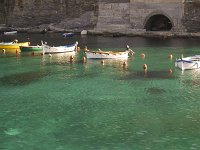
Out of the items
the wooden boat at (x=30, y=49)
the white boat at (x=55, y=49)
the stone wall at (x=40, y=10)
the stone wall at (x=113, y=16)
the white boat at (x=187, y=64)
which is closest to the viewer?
the white boat at (x=187, y=64)

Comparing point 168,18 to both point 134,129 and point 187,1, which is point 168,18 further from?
point 134,129

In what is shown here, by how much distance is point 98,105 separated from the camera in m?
18.6

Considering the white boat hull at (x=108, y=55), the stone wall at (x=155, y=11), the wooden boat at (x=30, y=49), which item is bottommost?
the white boat hull at (x=108, y=55)

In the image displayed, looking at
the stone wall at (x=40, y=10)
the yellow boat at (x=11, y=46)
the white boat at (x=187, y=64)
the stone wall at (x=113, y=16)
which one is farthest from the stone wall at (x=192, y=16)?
the white boat at (x=187, y=64)

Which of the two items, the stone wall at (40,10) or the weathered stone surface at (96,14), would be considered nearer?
the weathered stone surface at (96,14)

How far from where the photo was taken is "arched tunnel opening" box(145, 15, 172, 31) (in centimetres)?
4722

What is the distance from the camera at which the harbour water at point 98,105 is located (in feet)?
47.3

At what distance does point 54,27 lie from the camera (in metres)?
51.1

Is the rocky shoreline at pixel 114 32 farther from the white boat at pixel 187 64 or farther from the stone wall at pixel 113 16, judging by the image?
the white boat at pixel 187 64

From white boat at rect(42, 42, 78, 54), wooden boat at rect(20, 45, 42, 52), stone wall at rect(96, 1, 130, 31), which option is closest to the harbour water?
white boat at rect(42, 42, 78, 54)

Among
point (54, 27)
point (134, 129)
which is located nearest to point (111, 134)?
point (134, 129)

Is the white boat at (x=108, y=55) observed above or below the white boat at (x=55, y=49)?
below

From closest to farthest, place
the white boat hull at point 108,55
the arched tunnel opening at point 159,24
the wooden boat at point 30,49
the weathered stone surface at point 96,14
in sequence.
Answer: the white boat hull at point 108,55 < the wooden boat at point 30,49 < the weathered stone surface at point 96,14 < the arched tunnel opening at point 159,24

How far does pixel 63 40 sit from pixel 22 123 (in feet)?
91.6
